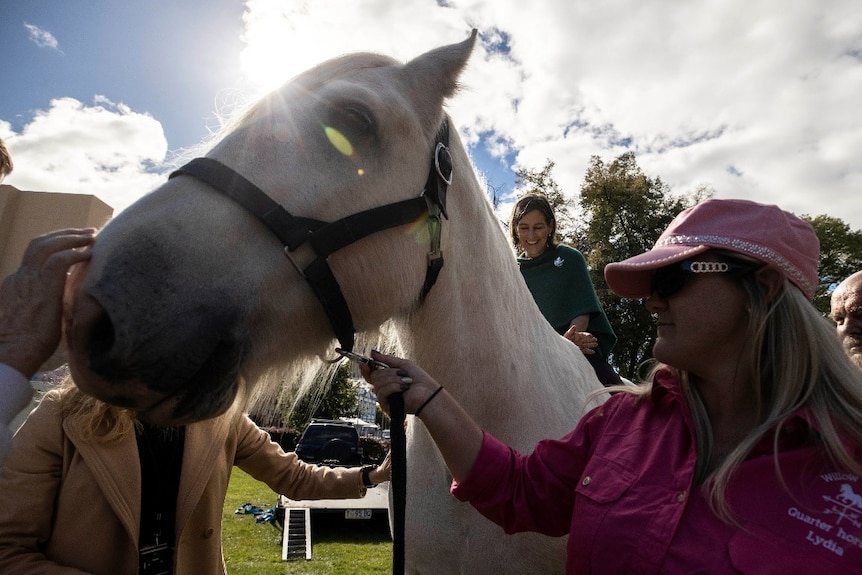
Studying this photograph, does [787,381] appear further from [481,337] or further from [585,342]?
[585,342]

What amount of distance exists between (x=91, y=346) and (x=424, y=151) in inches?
52.9

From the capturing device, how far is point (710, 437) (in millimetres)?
1590

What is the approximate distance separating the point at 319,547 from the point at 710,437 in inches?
411

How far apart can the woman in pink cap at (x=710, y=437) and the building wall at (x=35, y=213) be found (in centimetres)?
2247

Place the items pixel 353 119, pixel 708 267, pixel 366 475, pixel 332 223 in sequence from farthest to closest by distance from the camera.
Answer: pixel 366 475
pixel 353 119
pixel 332 223
pixel 708 267

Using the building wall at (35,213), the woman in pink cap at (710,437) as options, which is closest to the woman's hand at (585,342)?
the woman in pink cap at (710,437)

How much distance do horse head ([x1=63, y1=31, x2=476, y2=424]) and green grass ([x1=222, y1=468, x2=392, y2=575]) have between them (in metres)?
8.31

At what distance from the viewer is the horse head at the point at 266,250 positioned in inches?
53.4

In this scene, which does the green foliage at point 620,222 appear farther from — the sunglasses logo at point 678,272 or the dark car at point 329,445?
the sunglasses logo at point 678,272

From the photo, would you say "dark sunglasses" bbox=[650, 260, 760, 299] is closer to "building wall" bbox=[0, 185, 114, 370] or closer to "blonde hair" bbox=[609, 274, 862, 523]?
"blonde hair" bbox=[609, 274, 862, 523]

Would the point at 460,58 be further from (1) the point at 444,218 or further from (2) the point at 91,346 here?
(2) the point at 91,346

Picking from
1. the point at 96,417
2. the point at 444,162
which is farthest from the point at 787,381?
the point at 96,417

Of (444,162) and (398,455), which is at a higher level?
(444,162)

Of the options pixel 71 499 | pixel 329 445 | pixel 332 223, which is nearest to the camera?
pixel 332 223
